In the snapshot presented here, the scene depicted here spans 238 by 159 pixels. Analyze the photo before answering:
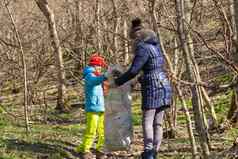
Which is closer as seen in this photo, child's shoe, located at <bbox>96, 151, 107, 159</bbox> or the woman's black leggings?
the woman's black leggings

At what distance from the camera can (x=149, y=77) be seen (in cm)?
759

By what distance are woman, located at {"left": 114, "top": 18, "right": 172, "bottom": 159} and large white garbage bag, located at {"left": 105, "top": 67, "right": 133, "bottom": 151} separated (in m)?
1.09

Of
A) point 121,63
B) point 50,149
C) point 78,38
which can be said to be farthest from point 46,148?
point 78,38

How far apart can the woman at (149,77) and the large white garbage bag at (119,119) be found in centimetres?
109

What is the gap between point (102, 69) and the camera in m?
9.21

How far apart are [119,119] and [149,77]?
141 centimetres

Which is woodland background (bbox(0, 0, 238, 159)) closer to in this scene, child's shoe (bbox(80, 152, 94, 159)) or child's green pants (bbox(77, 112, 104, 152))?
child's shoe (bbox(80, 152, 94, 159))

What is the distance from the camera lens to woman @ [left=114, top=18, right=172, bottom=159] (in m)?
7.50

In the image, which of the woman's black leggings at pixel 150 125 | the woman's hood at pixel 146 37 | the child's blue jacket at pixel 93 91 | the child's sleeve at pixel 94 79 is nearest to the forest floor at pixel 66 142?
the child's blue jacket at pixel 93 91

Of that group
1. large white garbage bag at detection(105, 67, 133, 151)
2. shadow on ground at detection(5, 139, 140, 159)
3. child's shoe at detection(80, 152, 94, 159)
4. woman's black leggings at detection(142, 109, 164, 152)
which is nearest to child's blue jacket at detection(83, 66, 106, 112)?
large white garbage bag at detection(105, 67, 133, 151)

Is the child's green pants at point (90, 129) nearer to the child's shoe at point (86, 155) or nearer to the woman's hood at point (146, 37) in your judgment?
the child's shoe at point (86, 155)

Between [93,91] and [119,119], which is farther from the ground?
[93,91]

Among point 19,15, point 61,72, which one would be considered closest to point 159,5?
point 61,72

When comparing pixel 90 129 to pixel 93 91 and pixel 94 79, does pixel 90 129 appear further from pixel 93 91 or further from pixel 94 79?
pixel 94 79
